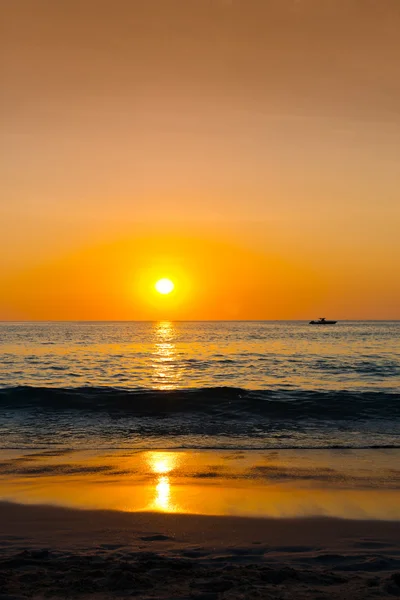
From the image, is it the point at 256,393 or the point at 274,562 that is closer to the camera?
the point at 274,562

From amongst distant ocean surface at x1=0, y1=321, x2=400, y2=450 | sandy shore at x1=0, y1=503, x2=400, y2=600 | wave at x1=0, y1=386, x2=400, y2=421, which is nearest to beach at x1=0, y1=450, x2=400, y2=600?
sandy shore at x1=0, y1=503, x2=400, y2=600

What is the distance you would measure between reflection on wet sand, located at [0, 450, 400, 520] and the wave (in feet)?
26.0

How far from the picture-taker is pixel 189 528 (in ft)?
26.9

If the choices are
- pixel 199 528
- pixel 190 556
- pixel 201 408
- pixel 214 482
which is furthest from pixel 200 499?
pixel 201 408

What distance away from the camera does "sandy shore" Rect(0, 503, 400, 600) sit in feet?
19.4

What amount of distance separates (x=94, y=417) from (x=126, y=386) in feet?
27.1

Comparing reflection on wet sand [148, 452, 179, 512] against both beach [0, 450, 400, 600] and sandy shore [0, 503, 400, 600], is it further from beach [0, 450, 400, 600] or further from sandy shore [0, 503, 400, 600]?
sandy shore [0, 503, 400, 600]

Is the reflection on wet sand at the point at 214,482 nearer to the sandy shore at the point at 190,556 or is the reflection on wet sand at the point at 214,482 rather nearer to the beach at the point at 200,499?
the beach at the point at 200,499

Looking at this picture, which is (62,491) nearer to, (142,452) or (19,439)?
(142,452)

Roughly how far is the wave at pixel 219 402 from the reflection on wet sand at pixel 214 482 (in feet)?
26.0

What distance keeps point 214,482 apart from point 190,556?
4.09 metres

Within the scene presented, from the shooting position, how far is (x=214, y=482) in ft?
36.3

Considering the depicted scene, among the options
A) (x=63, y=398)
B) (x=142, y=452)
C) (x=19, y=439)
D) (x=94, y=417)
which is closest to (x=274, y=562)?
(x=142, y=452)

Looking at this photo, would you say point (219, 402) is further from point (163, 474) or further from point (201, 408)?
point (163, 474)
